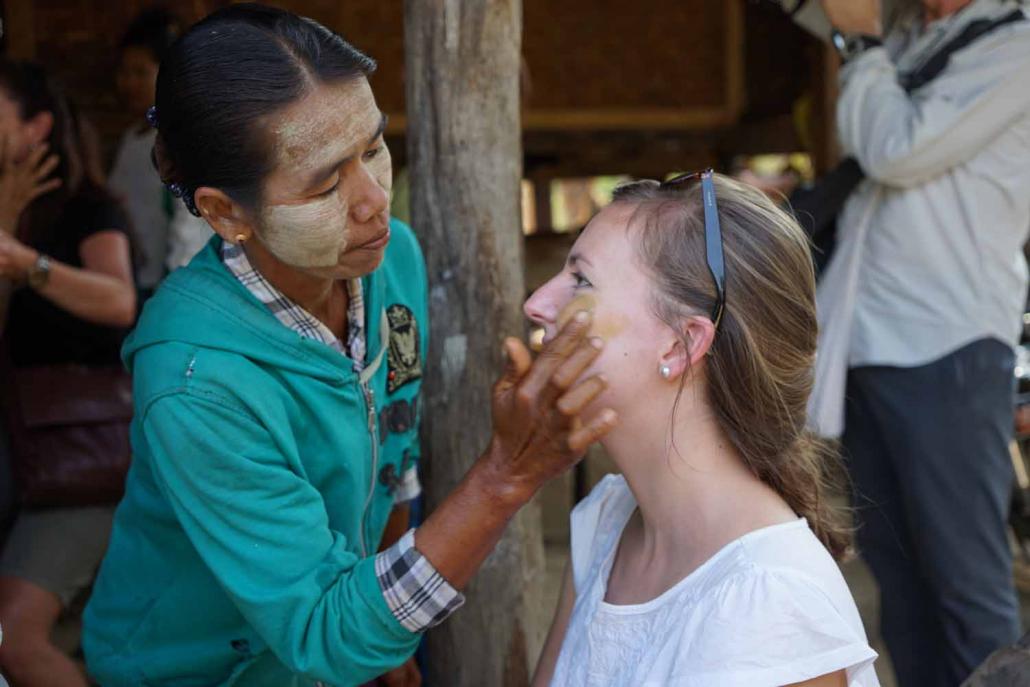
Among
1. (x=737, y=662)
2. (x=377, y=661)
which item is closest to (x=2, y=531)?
(x=377, y=661)

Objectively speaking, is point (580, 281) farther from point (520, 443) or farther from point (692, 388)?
point (520, 443)

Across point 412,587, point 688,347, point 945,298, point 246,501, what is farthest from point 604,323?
point 945,298

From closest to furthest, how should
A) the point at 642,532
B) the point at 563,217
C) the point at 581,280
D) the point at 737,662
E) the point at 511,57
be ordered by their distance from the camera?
the point at 737,662, the point at 581,280, the point at 642,532, the point at 511,57, the point at 563,217

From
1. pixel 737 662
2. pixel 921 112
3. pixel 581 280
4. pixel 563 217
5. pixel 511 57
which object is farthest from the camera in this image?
pixel 563 217

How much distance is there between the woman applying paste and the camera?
1.71 meters

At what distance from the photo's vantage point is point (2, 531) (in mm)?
2744

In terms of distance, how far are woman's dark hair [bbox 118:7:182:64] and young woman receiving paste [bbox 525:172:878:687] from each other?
9.73ft

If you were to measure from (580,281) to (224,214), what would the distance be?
0.59 meters

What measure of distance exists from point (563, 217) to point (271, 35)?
10.4 metres

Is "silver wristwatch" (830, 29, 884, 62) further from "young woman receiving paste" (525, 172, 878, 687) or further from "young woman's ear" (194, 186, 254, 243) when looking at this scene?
"young woman's ear" (194, 186, 254, 243)

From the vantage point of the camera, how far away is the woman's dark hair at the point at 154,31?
14.4 ft

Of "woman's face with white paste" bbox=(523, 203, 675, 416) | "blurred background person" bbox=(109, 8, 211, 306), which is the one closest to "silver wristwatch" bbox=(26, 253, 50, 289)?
"blurred background person" bbox=(109, 8, 211, 306)

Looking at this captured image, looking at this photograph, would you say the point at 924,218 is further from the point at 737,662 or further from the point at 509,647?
the point at 737,662

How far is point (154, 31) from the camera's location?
4.46 m
